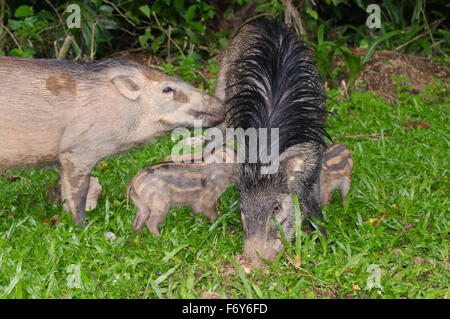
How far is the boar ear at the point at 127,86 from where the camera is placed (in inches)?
186

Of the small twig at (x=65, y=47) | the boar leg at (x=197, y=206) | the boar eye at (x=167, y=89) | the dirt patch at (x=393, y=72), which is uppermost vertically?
the small twig at (x=65, y=47)

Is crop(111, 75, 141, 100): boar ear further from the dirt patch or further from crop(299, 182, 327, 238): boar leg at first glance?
the dirt patch

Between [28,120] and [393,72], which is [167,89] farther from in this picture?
[393,72]

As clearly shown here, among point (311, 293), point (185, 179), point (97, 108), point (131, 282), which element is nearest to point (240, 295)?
point (311, 293)

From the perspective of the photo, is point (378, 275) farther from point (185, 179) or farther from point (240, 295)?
point (185, 179)

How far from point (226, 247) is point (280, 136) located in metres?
0.89

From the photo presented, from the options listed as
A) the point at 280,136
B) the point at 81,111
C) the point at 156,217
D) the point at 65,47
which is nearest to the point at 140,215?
the point at 156,217

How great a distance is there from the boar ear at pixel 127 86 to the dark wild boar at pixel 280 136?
76 centimetres

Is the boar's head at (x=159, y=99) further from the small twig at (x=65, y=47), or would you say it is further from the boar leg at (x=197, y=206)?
the small twig at (x=65, y=47)

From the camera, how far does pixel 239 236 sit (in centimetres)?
462

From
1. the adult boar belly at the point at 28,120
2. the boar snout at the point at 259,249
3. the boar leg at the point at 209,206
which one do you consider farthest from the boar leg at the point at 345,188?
the adult boar belly at the point at 28,120

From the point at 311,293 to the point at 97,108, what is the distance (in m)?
2.18

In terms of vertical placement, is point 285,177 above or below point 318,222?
above

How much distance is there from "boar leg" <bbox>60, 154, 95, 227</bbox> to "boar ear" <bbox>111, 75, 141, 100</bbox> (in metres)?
0.62
